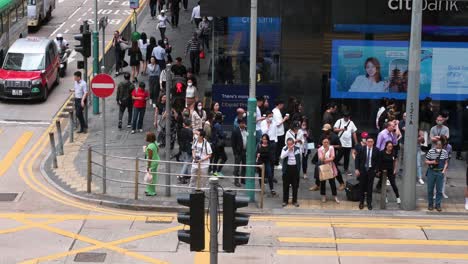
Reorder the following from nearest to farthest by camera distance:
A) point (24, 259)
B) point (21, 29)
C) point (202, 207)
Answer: point (202, 207)
point (24, 259)
point (21, 29)

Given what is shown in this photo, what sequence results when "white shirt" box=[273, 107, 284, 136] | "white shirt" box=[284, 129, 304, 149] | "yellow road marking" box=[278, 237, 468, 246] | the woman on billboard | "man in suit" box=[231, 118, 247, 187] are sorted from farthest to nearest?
the woman on billboard, "white shirt" box=[273, 107, 284, 136], "man in suit" box=[231, 118, 247, 187], "white shirt" box=[284, 129, 304, 149], "yellow road marking" box=[278, 237, 468, 246]

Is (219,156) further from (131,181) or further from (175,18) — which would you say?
(175,18)

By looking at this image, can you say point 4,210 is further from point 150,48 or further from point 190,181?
point 150,48

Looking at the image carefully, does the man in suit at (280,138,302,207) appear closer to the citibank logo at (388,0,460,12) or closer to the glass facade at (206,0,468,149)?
the glass facade at (206,0,468,149)

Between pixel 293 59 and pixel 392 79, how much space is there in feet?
9.49

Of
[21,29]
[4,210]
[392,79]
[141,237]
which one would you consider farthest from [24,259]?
[21,29]

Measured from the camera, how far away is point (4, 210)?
64.6ft

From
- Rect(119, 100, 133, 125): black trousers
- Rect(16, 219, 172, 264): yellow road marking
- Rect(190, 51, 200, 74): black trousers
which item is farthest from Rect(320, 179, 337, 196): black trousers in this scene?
Rect(190, 51, 200, 74): black trousers

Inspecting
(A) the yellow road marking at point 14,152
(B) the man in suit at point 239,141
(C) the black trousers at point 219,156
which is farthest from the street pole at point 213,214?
(A) the yellow road marking at point 14,152

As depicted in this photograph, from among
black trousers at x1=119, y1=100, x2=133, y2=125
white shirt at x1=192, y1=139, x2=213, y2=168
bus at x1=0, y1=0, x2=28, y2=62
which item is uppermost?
bus at x1=0, y1=0, x2=28, y2=62

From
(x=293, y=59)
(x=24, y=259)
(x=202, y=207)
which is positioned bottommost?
(x=24, y=259)

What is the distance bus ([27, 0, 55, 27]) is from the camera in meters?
43.4

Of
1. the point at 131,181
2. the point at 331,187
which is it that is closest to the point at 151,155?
the point at 131,181

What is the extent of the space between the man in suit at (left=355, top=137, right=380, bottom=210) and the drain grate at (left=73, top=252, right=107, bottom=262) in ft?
20.6
